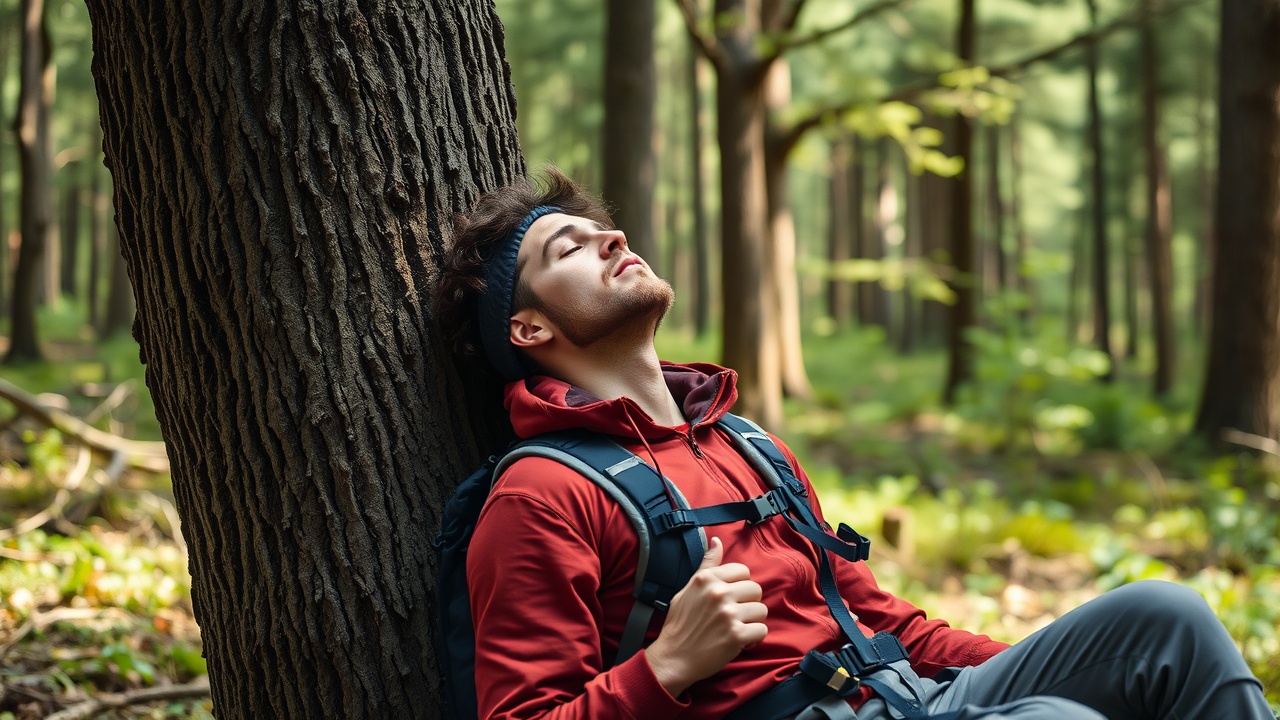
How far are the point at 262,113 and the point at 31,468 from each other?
5.91 metres

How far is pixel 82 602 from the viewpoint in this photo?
14.5 feet

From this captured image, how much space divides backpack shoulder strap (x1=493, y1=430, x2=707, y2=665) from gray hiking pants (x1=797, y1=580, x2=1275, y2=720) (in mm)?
417

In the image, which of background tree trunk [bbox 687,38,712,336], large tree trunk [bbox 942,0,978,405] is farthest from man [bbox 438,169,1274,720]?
background tree trunk [bbox 687,38,712,336]

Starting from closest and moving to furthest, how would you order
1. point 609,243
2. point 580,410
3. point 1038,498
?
1. point 580,410
2. point 609,243
3. point 1038,498

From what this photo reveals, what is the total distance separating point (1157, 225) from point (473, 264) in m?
18.9

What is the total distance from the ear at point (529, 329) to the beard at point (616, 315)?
0.03 m

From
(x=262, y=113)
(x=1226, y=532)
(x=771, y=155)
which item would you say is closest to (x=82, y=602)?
(x=262, y=113)

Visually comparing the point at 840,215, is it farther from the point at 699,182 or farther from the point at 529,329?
the point at 529,329

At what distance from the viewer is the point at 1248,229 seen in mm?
9352

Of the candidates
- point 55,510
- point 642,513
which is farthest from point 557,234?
point 55,510

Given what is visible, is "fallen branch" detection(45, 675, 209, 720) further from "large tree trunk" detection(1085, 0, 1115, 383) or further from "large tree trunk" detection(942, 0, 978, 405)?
"large tree trunk" detection(1085, 0, 1115, 383)

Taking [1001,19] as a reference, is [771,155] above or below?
below

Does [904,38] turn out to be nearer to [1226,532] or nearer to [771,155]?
[771,155]

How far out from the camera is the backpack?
2.20 metres
